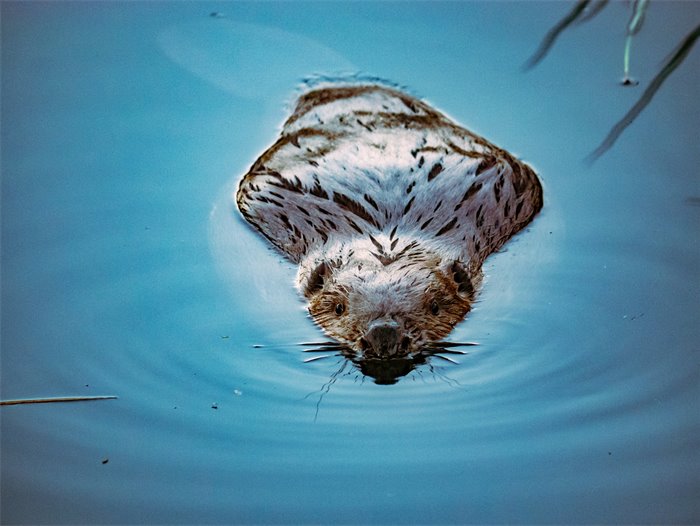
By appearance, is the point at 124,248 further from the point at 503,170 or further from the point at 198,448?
the point at 503,170

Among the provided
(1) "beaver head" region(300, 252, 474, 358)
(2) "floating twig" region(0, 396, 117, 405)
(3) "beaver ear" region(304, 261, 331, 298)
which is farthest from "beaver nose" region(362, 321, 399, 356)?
(2) "floating twig" region(0, 396, 117, 405)

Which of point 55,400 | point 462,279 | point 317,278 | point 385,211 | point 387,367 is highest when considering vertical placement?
point 385,211

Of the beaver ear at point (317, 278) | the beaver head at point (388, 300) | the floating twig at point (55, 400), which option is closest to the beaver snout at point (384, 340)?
the beaver head at point (388, 300)

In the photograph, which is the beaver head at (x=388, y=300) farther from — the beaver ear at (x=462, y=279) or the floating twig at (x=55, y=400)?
the floating twig at (x=55, y=400)

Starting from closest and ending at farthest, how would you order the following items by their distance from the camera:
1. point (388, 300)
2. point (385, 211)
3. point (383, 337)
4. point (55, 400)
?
point (55, 400) → point (383, 337) → point (388, 300) → point (385, 211)

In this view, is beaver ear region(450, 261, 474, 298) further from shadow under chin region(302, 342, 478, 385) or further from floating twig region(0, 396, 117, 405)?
floating twig region(0, 396, 117, 405)

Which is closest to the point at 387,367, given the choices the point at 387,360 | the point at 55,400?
the point at 387,360

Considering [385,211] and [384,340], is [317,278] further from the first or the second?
[384,340]
